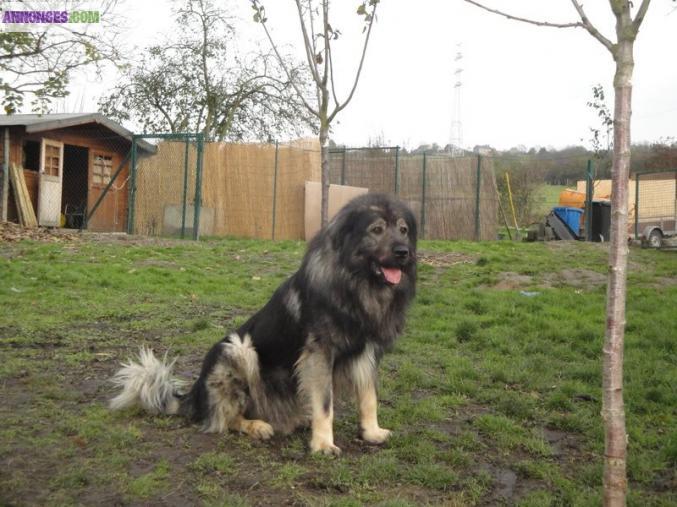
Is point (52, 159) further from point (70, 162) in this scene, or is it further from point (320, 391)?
point (320, 391)

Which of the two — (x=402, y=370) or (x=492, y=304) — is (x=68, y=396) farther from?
(x=492, y=304)

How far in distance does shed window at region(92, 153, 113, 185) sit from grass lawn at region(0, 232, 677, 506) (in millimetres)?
10415

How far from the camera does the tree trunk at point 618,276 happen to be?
242cm

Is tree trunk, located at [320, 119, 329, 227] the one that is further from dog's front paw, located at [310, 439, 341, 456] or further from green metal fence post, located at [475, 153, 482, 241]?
green metal fence post, located at [475, 153, 482, 241]

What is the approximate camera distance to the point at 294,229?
19.5 metres

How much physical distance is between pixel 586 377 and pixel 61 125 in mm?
16529

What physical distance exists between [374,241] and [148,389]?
6.12 feet

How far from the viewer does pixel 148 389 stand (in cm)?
422

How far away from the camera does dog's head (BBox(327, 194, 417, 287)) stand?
3756mm

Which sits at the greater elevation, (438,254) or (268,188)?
(268,188)

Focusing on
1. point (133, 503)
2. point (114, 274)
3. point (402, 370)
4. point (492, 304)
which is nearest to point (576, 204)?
point (492, 304)

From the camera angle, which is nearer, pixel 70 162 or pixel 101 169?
pixel 101 169

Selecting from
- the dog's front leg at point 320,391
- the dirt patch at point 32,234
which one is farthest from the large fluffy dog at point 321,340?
the dirt patch at point 32,234

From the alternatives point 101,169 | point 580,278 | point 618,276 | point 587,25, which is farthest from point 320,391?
point 101,169
